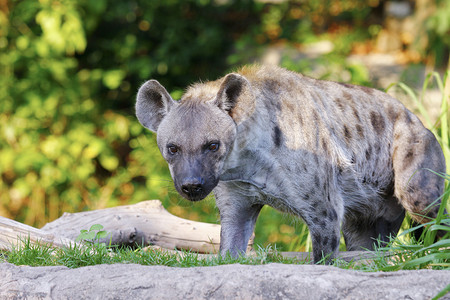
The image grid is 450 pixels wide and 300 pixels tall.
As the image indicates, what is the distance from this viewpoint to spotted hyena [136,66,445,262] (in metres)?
3.21

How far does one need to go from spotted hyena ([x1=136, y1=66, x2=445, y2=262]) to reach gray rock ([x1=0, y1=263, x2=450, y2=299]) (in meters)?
0.69

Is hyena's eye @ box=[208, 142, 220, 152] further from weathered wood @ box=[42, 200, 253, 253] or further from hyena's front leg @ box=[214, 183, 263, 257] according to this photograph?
weathered wood @ box=[42, 200, 253, 253]

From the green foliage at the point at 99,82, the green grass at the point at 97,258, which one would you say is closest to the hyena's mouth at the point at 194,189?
the green grass at the point at 97,258

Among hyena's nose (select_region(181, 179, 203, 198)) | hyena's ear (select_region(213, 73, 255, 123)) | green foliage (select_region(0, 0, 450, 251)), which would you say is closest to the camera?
hyena's nose (select_region(181, 179, 203, 198))

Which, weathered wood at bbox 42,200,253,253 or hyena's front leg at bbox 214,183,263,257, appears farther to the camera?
weathered wood at bbox 42,200,253,253

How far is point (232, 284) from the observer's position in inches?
94.8

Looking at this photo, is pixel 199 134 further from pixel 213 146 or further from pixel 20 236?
pixel 20 236

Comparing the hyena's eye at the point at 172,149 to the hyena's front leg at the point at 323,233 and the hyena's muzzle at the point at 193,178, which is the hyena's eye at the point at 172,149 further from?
the hyena's front leg at the point at 323,233

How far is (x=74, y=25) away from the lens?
21.9ft

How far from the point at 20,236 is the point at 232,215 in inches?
48.6

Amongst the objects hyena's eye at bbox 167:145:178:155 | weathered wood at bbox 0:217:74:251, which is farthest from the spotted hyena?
weathered wood at bbox 0:217:74:251

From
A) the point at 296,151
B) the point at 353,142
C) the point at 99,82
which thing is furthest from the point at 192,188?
the point at 99,82

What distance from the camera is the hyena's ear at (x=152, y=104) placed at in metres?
3.41

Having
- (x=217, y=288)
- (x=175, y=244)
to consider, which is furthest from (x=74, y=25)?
(x=217, y=288)
